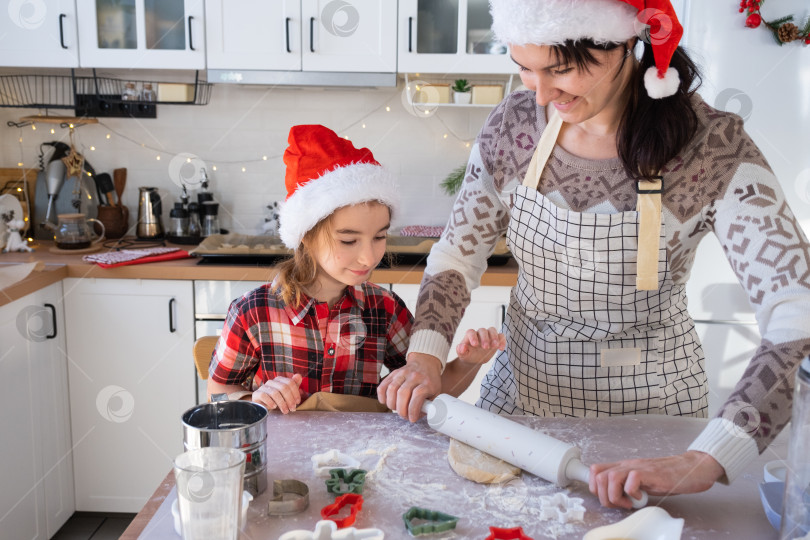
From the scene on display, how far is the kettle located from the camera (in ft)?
9.37

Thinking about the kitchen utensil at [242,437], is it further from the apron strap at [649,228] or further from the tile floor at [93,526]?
the tile floor at [93,526]

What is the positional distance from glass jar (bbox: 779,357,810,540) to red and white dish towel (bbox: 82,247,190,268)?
209cm

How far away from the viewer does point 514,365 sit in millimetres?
1400

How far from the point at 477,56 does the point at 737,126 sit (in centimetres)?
156

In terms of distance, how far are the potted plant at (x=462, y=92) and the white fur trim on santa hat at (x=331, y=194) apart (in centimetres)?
134

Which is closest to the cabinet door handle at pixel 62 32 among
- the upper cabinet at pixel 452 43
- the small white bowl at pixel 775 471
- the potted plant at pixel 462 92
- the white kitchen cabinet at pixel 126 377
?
the white kitchen cabinet at pixel 126 377

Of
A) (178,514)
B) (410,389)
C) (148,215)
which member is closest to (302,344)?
(410,389)

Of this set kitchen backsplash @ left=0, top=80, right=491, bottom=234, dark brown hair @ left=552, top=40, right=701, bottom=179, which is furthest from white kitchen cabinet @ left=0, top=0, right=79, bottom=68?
dark brown hair @ left=552, top=40, right=701, bottom=179

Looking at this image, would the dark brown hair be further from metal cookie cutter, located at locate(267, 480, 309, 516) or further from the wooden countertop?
the wooden countertop

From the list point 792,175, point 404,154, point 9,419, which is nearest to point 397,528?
point 9,419

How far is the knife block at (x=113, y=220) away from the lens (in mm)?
2869

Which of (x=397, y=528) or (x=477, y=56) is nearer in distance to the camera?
(x=397, y=528)

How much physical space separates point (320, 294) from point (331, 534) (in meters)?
0.68

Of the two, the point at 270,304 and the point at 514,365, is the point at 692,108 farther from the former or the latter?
the point at 270,304
